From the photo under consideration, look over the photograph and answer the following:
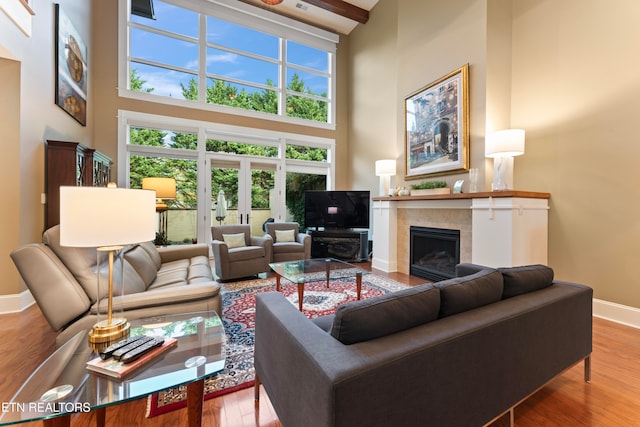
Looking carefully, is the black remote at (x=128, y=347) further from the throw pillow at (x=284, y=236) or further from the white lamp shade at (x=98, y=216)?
the throw pillow at (x=284, y=236)

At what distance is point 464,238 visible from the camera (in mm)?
3695

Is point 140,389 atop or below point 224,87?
below

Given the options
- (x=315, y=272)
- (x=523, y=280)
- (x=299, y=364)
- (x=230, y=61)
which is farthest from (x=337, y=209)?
(x=299, y=364)

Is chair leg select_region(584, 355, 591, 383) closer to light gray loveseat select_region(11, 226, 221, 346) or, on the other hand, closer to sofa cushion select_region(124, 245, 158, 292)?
light gray loveseat select_region(11, 226, 221, 346)

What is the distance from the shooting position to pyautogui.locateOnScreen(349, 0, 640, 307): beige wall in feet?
8.50

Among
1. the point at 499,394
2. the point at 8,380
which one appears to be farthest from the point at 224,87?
the point at 499,394

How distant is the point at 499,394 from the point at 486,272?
0.56 metres

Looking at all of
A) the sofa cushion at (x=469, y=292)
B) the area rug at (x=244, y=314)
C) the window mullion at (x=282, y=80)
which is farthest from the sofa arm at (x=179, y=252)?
the window mullion at (x=282, y=80)

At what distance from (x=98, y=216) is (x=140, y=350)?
23.8 inches

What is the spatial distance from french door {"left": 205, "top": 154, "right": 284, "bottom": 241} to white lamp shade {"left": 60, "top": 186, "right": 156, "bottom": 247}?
4554 millimetres

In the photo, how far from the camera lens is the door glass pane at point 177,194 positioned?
16.8ft

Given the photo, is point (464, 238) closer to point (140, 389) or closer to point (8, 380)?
point (140, 389)

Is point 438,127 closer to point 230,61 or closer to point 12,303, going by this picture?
point 230,61

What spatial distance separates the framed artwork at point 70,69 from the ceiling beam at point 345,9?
4.16m
